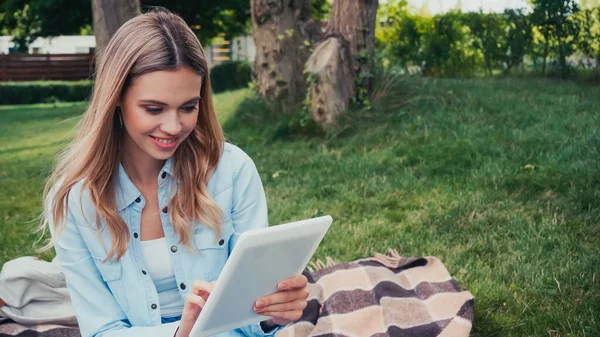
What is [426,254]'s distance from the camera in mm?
4410

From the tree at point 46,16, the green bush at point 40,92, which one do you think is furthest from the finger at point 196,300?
the tree at point 46,16

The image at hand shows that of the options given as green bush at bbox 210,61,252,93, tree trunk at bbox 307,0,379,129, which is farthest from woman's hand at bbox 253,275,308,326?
green bush at bbox 210,61,252,93

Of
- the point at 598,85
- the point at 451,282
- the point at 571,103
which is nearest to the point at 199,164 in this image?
the point at 451,282

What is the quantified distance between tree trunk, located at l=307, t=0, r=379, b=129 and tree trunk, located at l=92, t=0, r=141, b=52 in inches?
79.9

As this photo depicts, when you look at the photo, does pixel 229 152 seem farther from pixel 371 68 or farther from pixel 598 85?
pixel 598 85

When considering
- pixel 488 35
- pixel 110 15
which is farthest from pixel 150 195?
pixel 488 35

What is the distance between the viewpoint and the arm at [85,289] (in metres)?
2.31

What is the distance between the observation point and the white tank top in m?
2.43

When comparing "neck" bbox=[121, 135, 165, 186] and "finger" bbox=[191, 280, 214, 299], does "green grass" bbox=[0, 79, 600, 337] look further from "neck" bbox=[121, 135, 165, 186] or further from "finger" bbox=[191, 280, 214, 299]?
"finger" bbox=[191, 280, 214, 299]

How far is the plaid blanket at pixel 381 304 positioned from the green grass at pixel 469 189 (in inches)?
6.4

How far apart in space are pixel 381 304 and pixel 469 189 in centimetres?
208

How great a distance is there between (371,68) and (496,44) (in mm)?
3154

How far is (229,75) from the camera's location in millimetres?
19156

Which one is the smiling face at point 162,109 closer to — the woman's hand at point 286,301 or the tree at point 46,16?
the woman's hand at point 286,301
